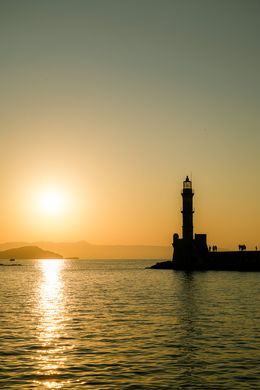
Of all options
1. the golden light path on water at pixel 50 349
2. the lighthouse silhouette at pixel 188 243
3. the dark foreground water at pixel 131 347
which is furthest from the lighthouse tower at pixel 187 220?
the golden light path on water at pixel 50 349

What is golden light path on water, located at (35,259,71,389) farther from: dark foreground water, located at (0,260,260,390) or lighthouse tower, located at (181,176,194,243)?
lighthouse tower, located at (181,176,194,243)

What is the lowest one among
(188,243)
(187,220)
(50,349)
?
(50,349)

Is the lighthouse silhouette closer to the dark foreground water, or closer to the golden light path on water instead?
the dark foreground water

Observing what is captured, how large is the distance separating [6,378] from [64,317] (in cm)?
1854

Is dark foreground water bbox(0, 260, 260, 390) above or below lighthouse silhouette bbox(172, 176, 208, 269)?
below

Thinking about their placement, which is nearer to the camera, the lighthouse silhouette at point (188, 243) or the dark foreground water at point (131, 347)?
the dark foreground water at point (131, 347)

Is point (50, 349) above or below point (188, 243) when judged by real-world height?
below

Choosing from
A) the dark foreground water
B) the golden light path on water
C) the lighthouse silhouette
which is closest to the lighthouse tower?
the lighthouse silhouette

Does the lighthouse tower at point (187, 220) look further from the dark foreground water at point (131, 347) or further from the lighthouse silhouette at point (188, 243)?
the dark foreground water at point (131, 347)

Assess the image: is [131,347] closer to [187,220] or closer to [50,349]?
[50,349]

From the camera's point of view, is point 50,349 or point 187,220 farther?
point 187,220

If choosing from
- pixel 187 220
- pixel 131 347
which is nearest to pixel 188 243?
pixel 187 220

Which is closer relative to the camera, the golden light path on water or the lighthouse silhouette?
the golden light path on water

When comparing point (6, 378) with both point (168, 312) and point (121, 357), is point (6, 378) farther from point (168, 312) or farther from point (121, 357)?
point (168, 312)
